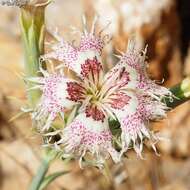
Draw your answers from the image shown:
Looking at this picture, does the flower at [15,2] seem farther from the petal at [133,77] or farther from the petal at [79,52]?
the petal at [133,77]

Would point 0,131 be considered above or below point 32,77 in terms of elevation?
below

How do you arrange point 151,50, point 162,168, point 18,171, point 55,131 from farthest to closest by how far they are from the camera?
point 151,50
point 162,168
point 18,171
point 55,131

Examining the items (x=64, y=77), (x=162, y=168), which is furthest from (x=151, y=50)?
(x=64, y=77)

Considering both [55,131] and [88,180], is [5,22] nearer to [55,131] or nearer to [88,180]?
[88,180]

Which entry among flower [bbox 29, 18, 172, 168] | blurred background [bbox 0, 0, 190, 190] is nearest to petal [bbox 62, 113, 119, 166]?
flower [bbox 29, 18, 172, 168]

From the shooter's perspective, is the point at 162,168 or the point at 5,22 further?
the point at 5,22

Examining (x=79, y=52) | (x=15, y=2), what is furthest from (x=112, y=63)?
(x=15, y=2)

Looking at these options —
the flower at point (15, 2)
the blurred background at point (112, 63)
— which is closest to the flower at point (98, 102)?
the flower at point (15, 2)

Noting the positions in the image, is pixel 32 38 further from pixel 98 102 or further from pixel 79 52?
pixel 98 102
